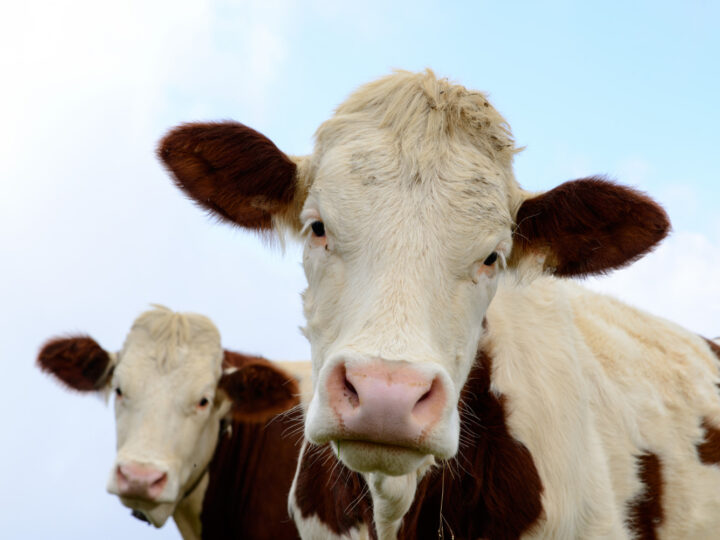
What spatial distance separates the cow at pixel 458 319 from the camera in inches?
119

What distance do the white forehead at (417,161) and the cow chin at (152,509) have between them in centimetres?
443

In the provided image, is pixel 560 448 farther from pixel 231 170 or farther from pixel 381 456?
pixel 231 170

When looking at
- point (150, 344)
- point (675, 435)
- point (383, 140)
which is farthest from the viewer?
point (150, 344)

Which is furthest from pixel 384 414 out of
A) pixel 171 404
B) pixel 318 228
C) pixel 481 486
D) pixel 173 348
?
pixel 173 348

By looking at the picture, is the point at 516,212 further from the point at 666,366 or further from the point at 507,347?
the point at 666,366

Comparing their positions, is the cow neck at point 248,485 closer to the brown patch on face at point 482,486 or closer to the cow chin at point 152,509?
the cow chin at point 152,509

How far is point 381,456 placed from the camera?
2.98 meters

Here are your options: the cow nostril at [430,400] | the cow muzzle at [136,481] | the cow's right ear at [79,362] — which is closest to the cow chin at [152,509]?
the cow muzzle at [136,481]

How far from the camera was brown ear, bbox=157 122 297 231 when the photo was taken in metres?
4.19

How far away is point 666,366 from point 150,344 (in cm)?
508

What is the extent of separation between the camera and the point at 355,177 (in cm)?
369

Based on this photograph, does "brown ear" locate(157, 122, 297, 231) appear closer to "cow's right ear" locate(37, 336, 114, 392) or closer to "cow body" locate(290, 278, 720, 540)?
"cow body" locate(290, 278, 720, 540)

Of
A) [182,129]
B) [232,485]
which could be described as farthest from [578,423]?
[232,485]

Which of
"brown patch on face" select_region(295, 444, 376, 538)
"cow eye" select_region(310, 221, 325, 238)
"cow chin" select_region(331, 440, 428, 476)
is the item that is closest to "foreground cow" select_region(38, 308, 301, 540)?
"brown patch on face" select_region(295, 444, 376, 538)
